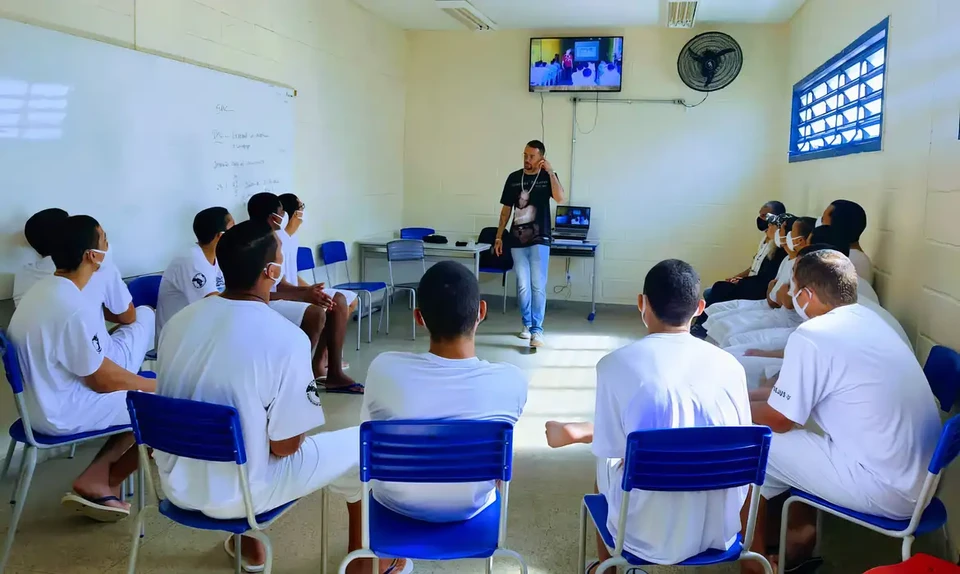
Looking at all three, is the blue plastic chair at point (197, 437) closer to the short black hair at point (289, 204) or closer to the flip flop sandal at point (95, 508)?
the flip flop sandal at point (95, 508)

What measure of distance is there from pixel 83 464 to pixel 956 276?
3744 mm

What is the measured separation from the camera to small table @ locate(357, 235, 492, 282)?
20.8ft

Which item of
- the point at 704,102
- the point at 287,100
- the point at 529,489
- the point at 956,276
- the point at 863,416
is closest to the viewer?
the point at 863,416

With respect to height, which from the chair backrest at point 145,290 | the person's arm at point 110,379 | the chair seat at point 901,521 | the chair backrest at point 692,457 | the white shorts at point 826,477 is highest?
the chair backrest at point 145,290

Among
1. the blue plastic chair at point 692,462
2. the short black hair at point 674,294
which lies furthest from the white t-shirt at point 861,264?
the blue plastic chair at point 692,462

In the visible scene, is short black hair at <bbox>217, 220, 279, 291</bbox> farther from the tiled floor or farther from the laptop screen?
the laptop screen

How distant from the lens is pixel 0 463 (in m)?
3.14

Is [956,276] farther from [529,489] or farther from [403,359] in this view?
[403,359]

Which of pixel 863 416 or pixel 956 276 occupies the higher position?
pixel 956 276

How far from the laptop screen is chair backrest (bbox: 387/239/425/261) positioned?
68.1 inches

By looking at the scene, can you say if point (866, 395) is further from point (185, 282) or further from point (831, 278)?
point (185, 282)

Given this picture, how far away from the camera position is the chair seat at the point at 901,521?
77.2 inches

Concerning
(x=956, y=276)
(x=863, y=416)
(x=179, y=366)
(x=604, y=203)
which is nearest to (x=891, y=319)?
(x=956, y=276)

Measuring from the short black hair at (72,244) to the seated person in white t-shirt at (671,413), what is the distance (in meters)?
1.99
